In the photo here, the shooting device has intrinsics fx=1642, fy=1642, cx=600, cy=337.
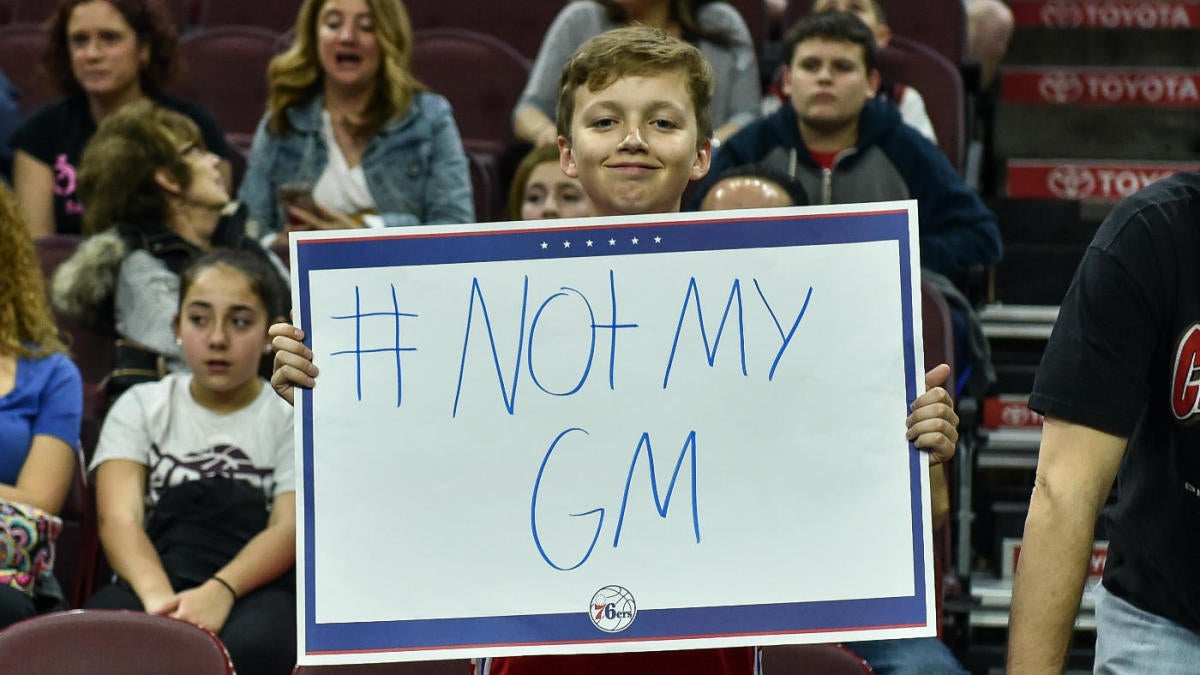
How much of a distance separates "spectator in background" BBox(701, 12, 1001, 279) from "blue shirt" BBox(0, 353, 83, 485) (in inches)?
75.5

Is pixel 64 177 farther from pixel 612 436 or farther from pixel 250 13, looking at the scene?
pixel 612 436

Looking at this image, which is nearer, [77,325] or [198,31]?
[77,325]

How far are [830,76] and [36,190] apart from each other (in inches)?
95.8

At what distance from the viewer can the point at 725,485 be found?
194 centimetres

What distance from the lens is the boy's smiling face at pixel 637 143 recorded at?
2.03 meters

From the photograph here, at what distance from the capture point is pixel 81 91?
5.18 m

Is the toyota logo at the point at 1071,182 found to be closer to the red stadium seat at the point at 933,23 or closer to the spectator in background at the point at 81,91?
the red stadium seat at the point at 933,23

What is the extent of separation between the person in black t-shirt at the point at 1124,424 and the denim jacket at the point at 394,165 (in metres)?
3.09

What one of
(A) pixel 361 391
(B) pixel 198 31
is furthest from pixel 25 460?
(B) pixel 198 31

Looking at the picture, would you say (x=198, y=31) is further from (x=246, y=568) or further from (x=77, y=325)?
(x=246, y=568)

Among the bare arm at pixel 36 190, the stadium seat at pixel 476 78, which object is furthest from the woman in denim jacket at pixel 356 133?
the stadium seat at pixel 476 78

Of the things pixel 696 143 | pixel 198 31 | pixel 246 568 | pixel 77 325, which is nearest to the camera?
pixel 696 143

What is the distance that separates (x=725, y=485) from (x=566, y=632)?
0.83 ft

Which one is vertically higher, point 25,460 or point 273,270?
point 273,270
